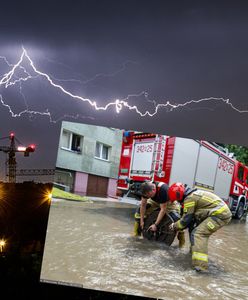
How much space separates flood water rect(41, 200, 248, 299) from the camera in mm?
2379

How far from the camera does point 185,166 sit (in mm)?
2740

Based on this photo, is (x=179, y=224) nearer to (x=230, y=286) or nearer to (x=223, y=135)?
(x=230, y=286)

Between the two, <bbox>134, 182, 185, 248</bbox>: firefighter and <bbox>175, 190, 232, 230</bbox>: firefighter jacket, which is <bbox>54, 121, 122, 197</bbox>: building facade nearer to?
<bbox>134, 182, 185, 248</bbox>: firefighter

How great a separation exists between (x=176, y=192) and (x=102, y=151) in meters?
0.67

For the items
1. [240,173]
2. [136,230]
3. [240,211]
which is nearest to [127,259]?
[136,230]

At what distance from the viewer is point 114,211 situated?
2926 mm

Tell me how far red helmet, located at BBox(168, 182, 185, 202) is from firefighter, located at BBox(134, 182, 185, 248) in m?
0.04

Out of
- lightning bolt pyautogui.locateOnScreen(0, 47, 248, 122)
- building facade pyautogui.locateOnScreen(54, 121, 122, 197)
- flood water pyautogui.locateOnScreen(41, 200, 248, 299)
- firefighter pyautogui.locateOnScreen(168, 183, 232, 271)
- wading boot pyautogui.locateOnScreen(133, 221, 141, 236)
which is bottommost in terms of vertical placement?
flood water pyautogui.locateOnScreen(41, 200, 248, 299)

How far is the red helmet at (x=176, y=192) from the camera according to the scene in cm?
260

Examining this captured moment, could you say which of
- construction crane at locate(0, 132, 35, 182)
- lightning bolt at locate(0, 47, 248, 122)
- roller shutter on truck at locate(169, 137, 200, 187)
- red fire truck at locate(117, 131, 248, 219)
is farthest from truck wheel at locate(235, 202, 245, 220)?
construction crane at locate(0, 132, 35, 182)

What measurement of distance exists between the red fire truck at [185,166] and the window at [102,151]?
12cm

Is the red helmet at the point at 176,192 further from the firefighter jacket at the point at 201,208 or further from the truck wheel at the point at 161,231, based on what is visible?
the truck wheel at the point at 161,231

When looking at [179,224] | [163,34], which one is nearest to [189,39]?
[163,34]

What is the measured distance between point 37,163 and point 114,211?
124 cm
